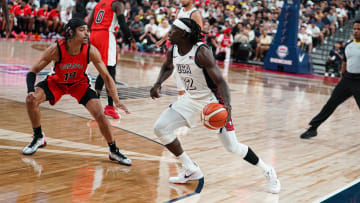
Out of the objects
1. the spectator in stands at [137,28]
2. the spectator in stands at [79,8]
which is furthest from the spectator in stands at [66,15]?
the spectator in stands at [137,28]

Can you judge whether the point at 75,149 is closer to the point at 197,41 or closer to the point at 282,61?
the point at 197,41

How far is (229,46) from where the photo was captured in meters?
18.1

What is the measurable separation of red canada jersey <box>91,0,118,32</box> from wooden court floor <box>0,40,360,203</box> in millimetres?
1337

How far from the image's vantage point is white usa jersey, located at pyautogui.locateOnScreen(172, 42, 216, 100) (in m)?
4.20

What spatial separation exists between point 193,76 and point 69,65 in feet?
4.34

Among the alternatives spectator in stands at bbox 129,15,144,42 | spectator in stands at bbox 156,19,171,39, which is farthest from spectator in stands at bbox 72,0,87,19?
spectator in stands at bbox 156,19,171,39

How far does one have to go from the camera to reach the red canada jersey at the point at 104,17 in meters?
6.98

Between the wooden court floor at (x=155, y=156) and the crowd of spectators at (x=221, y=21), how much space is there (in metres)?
8.95

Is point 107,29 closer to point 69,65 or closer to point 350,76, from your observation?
point 69,65

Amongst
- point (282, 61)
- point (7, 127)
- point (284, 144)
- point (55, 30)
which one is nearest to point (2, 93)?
point (7, 127)

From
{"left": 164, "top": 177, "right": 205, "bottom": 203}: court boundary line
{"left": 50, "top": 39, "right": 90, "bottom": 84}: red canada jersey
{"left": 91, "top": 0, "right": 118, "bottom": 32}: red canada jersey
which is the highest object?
{"left": 91, "top": 0, "right": 118, "bottom": 32}: red canada jersey

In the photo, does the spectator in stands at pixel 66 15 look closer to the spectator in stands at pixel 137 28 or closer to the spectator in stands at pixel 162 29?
the spectator in stands at pixel 137 28

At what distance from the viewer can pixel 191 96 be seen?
4344 mm

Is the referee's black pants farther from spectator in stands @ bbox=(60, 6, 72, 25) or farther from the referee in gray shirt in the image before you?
spectator in stands @ bbox=(60, 6, 72, 25)
